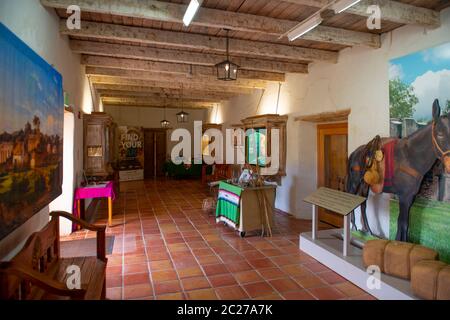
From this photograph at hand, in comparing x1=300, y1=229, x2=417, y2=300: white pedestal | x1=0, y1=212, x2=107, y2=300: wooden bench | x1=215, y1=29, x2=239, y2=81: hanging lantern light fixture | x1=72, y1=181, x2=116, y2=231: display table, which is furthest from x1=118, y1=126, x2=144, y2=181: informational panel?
x1=0, y1=212, x2=107, y2=300: wooden bench

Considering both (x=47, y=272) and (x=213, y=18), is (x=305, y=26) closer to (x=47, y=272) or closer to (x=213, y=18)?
(x=213, y=18)

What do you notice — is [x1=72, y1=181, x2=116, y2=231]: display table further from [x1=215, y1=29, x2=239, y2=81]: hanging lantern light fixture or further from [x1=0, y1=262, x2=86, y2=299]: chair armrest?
[x1=0, y1=262, x2=86, y2=299]: chair armrest

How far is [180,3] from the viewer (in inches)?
132

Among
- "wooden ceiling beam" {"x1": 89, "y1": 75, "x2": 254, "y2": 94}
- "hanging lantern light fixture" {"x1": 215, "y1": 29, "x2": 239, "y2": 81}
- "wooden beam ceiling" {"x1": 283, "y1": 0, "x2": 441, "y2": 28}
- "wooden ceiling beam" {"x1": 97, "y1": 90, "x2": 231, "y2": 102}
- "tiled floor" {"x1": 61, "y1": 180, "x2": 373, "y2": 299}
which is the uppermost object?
"wooden ceiling beam" {"x1": 97, "y1": 90, "x2": 231, "y2": 102}

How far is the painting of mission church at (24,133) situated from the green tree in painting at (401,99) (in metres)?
4.17

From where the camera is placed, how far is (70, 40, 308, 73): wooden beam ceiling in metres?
4.80

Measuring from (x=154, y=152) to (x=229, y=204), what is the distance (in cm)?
871

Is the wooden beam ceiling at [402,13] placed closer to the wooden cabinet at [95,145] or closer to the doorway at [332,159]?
the doorway at [332,159]

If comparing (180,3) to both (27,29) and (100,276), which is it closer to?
(27,29)

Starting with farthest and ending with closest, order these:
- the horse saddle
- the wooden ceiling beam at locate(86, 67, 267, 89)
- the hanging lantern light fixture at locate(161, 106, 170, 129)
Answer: the hanging lantern light fixture at locate(161, 106, 170, 129) < the wooden ceiling beam at locate(86, 67, 267, 89) < the horse saddle

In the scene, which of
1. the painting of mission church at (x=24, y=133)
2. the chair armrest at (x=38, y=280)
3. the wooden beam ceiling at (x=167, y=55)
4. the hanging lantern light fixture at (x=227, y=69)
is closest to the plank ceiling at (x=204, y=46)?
the wooden beam ceiling at (x=167, y=55)

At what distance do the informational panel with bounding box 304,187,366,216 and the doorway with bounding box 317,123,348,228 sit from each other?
4.31ft

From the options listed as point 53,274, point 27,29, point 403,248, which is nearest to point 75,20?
point 27,29

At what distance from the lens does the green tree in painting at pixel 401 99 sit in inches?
145
